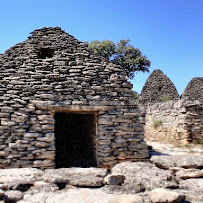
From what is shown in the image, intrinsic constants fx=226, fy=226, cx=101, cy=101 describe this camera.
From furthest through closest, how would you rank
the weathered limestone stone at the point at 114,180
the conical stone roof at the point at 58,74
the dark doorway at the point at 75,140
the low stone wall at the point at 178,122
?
the low stone wall at the point at 178,122 < the dark doorway at the point at 75,140 < the conical stone roof at the point at 58,74 < the weathered limestone stone at the point at 114,180

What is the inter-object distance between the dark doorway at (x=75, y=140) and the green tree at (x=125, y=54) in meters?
12.4

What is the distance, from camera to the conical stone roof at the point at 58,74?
525 cm

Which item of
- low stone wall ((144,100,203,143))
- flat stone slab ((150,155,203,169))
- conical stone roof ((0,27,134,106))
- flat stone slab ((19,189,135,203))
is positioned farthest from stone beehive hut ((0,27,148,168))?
low stone wall ((144,100,203,143))

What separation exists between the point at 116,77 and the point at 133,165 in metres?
3.41

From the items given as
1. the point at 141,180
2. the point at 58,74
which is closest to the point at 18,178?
the point at 141,180

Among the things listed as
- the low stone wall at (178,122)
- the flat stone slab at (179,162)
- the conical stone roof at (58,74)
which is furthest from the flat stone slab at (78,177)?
the low stone wall at (178,122)

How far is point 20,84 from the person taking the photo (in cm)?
529

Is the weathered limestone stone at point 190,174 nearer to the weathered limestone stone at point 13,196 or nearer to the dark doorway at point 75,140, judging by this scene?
the weathered limestone stone at point 13,196

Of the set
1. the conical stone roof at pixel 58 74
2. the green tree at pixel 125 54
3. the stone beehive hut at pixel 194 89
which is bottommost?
the conical stone roof at pixel 58 74

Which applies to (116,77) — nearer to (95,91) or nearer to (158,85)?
(95,91)

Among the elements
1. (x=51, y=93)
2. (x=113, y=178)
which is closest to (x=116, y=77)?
(x=51, y=93)

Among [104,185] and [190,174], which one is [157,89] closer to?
[190,174]

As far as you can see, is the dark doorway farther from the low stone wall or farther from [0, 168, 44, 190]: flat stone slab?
the low stone wall

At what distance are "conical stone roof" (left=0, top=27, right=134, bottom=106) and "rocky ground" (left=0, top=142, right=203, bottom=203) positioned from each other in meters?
2.94
